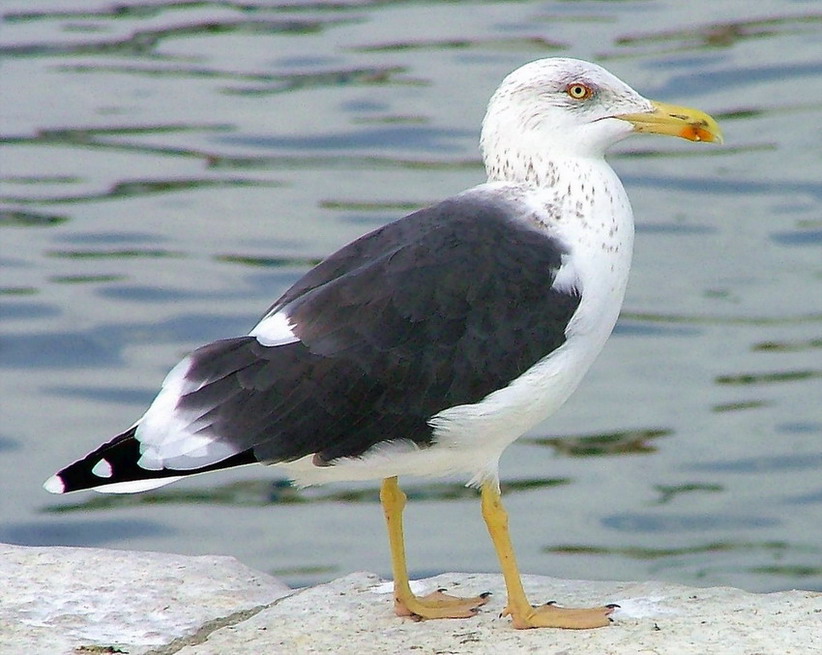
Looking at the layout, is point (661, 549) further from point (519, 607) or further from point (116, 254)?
point (116, 254)

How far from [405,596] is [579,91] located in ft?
5.59

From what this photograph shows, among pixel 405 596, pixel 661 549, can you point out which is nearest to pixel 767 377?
pixel 661 549

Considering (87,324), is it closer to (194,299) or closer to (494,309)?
(194,299)

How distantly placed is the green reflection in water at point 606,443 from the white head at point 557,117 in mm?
3643

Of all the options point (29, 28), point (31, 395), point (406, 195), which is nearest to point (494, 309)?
point (31, 395)

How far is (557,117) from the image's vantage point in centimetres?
593

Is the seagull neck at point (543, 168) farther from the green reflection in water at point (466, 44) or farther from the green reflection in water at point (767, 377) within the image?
the green reflection in water at point (466, 44)

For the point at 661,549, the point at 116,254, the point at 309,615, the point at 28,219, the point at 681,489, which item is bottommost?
the point at 661,549

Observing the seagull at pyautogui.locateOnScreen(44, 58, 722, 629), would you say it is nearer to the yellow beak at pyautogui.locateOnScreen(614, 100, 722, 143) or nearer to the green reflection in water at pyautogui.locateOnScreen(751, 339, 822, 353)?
the yellow beak at pyautogui.locateOnScreen(614, 100, 722, 143)

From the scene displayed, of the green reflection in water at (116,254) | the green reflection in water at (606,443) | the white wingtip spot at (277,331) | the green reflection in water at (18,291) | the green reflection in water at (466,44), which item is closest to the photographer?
the white wingtip spot at (277,331)

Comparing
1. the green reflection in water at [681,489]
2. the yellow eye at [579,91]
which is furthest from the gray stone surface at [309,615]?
the green reflection in water at [681,489]

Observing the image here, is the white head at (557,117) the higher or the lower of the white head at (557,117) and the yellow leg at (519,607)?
the higher

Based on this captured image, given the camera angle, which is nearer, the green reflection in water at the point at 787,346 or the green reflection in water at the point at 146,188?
the green reflection in water at the point at 787,346

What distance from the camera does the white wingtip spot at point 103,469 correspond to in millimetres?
5332
